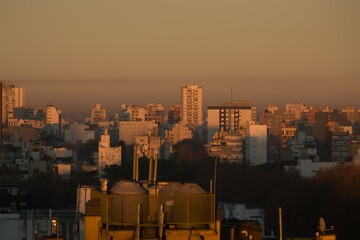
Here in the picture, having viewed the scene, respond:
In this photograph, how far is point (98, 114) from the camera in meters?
152

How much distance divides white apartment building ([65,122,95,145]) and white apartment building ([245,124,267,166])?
30941mm

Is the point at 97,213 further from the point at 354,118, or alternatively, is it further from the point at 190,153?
the point at 354,118

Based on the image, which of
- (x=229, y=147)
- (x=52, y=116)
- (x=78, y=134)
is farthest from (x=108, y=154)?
(x=52, y=116)

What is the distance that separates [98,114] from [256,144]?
61.3 meters

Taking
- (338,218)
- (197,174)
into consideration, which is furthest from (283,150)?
(338,218)

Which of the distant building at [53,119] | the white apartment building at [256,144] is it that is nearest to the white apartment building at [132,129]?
the distant building at [53,119]

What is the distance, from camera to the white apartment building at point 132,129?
123431 mm

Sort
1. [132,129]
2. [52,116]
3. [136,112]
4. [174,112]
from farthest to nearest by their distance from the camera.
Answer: [174,112]
[136,112]
[52,116]
[132,129]

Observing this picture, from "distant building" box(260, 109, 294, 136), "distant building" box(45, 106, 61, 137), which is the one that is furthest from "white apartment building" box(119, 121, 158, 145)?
"distant building" box(260, 109, 294, 136)

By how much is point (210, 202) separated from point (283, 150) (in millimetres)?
82818

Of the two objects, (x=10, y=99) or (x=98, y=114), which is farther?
(x=98, y=114)

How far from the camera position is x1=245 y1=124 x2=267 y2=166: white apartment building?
9012 centimetres

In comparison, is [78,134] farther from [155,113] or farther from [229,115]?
[155,113]

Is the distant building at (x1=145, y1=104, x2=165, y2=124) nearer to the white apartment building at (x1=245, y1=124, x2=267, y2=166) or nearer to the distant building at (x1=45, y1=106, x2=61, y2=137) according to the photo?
the distant building at (x1=45, y1=106, x2=61, y2=137)
